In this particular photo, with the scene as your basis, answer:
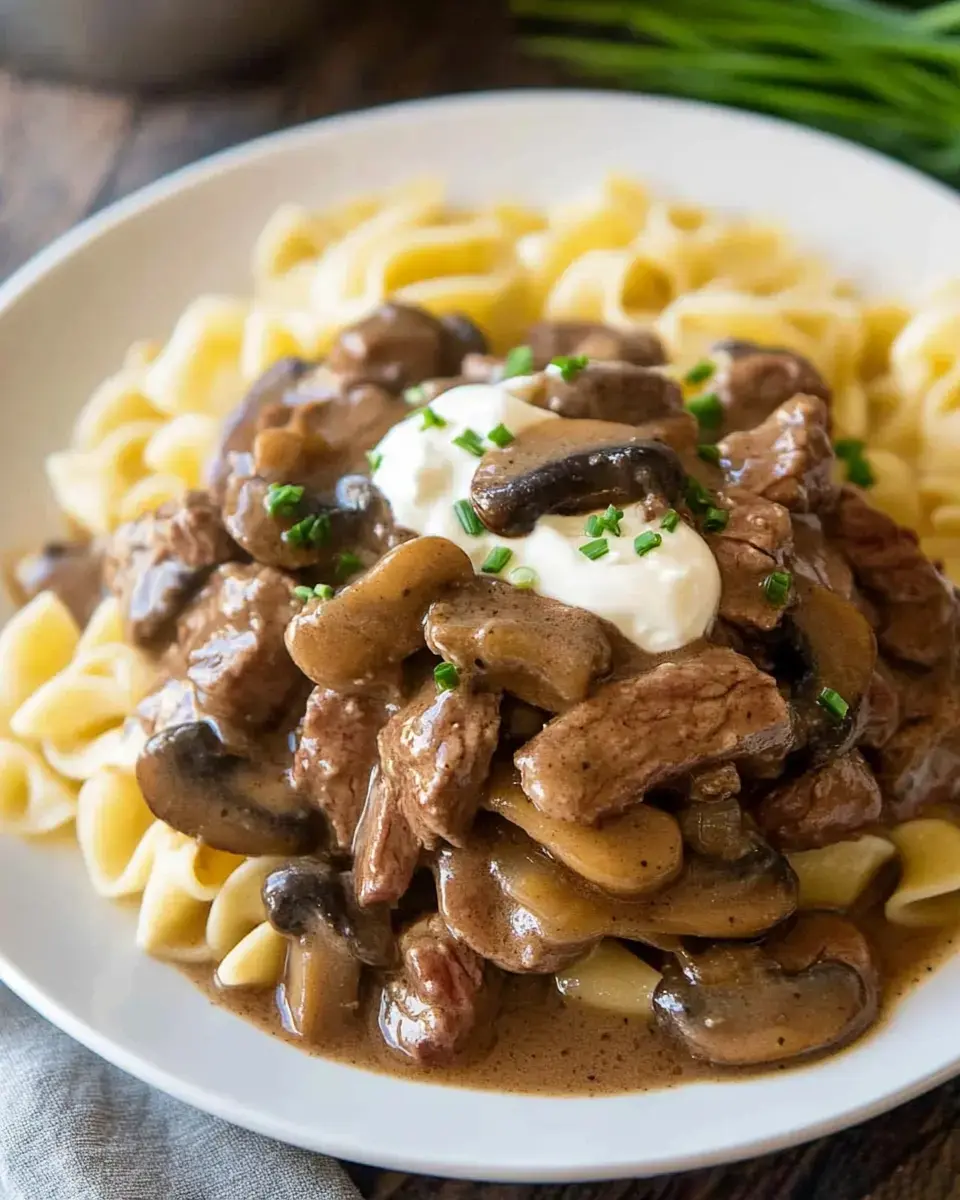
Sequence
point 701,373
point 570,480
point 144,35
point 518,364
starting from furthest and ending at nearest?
1. point 144,35
2. point 701,373
3. point 518,364
4. point 570,480

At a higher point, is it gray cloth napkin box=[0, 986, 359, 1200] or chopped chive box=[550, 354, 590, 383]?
chopped chive box=[550, 354, 590, 383]

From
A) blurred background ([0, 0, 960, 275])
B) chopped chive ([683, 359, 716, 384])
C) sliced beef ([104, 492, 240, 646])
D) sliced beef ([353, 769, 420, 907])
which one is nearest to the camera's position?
sliced beef ([353, 769, 420, 907])

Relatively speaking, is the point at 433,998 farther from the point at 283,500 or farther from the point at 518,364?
the point at 518,364

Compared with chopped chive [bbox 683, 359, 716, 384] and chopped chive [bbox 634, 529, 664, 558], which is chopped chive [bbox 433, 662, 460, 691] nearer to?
chopped chive [bbox 634, 529, 664, 558]

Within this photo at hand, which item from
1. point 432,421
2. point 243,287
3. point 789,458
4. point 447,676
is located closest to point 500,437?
point 432,421

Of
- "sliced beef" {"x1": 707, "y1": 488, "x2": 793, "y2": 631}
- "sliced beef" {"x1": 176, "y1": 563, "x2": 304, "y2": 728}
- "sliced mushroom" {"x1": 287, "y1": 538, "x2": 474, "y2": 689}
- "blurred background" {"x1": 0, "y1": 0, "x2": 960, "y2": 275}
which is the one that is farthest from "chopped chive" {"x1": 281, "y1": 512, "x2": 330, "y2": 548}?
"blurred background" {"x1": 0, "y1": 0, "x2": 960, "y2": 275}

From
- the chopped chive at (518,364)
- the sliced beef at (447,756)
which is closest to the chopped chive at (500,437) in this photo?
the chopped chive at (518,364)

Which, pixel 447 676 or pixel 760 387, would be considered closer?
pixel 447 676
